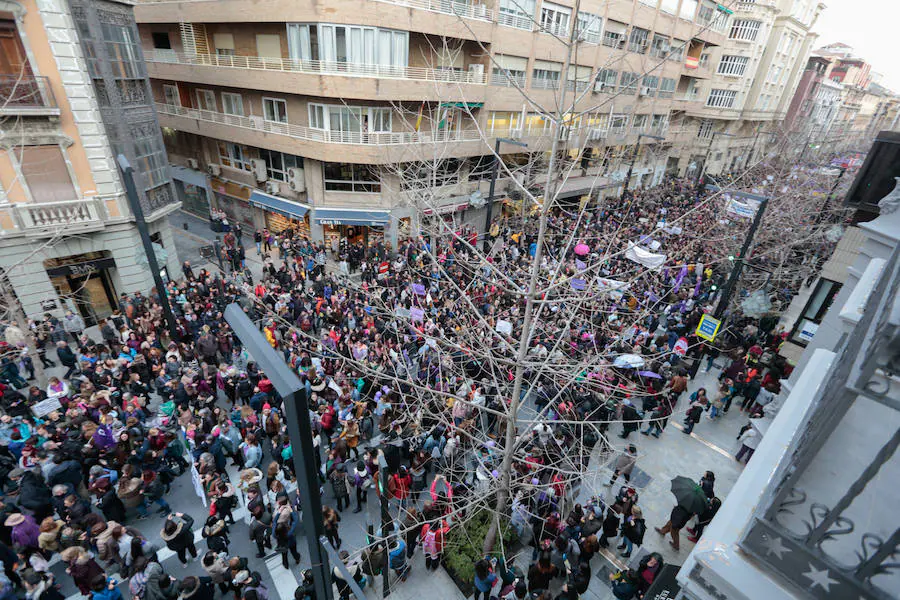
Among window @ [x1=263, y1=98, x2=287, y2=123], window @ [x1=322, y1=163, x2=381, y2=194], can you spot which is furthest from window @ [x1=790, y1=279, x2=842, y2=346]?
window @ [x1=263, y1=98, x2=287, y2=123]

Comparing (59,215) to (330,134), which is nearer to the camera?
(59,215)

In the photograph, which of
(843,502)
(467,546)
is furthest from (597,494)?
(843,502)

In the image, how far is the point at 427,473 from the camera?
1073cm

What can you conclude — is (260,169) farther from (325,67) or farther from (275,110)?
(325,67)

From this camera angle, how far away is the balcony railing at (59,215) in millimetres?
14055

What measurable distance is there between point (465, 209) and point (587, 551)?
22468mm

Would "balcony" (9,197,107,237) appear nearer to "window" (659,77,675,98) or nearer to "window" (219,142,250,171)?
"window" (219,142,250,171)

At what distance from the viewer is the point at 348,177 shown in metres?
23.1

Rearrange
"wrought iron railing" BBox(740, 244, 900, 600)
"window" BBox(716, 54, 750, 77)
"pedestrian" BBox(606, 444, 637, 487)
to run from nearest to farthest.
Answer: "wrought iron railing" BBox(740, 244, 900, 600)
"pedestrian" BBox(606, 444, 637, 487)
"window" BBox(716, 54, 750, 77)

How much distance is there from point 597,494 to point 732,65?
61.6 meters

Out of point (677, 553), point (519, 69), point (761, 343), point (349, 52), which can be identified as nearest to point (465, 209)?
point (519, 69)

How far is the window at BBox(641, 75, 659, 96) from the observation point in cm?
3631

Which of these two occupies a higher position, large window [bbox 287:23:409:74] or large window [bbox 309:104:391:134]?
large window [bbox 287:23:409:74]

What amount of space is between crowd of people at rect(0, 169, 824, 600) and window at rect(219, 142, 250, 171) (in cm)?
1289
